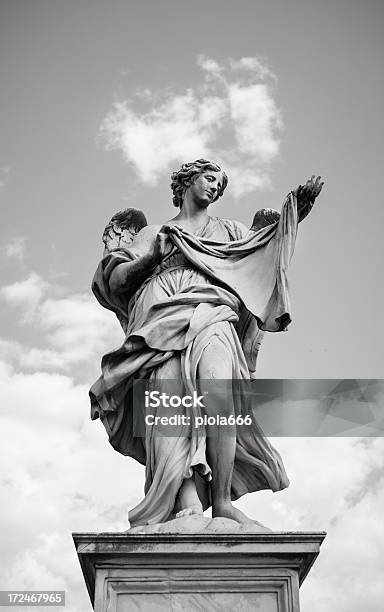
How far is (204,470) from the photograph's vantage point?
22.0 ft

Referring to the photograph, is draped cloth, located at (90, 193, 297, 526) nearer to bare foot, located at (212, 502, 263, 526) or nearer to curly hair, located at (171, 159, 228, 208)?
bare foot, located at (212, 502, 263, 526)

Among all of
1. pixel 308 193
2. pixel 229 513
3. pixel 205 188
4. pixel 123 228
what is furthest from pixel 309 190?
pixel 229 513

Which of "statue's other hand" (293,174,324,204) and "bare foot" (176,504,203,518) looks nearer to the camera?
"bare foot" (176,504,203,518)

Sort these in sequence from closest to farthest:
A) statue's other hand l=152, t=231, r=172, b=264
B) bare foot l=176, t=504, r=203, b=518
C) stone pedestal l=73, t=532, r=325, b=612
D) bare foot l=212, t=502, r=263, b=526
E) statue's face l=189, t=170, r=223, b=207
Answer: stone pedestal l=73, t=532, r=325, b=612 → bare foot l=176, t=504, r=203, b=518 → bare foot l=212, t=502, r=263, b=526 → statue's other hand l=152, t=231, r=172, b=264 → statue's face l=189, t=170, r=223, b=207

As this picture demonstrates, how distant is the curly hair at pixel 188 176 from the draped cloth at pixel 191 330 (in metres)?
0.51

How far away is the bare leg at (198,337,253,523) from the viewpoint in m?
6.85

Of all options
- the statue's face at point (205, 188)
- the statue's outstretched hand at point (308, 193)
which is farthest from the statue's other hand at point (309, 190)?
the statue's face at point (205, 188)

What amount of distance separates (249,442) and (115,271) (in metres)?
2.23

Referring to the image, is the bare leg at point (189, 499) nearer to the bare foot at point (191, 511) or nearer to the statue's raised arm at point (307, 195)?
the bare foot at point (191, 511)

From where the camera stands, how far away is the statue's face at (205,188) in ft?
28.4

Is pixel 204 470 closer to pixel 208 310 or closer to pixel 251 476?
pixel 251 476

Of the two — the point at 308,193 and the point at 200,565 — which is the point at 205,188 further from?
the point at 200,565

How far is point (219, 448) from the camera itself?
691cm

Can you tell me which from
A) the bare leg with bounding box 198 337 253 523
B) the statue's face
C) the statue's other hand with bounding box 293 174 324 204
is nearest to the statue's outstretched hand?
the statue's other hand with bounding box 293 174 324 204
